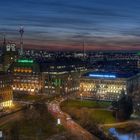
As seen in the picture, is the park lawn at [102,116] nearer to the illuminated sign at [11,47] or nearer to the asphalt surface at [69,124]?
the asphalt surface at [69,124]

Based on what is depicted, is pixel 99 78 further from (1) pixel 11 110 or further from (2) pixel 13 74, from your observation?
(1) pixel 11 110

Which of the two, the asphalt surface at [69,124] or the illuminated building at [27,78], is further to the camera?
the illuminated building at [27,78]

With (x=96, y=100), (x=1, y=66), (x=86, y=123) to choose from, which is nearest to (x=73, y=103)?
(x=96, y=100)

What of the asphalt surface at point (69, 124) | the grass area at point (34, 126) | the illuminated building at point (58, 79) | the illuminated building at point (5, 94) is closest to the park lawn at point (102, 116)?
the asphalt surface at point (69, 124)

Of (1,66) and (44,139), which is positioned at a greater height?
(1,66)

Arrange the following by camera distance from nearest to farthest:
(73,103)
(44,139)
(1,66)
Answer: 1. (44,139)
2. (73,103)
3. (1,66)

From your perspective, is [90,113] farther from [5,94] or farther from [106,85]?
[106,85]
